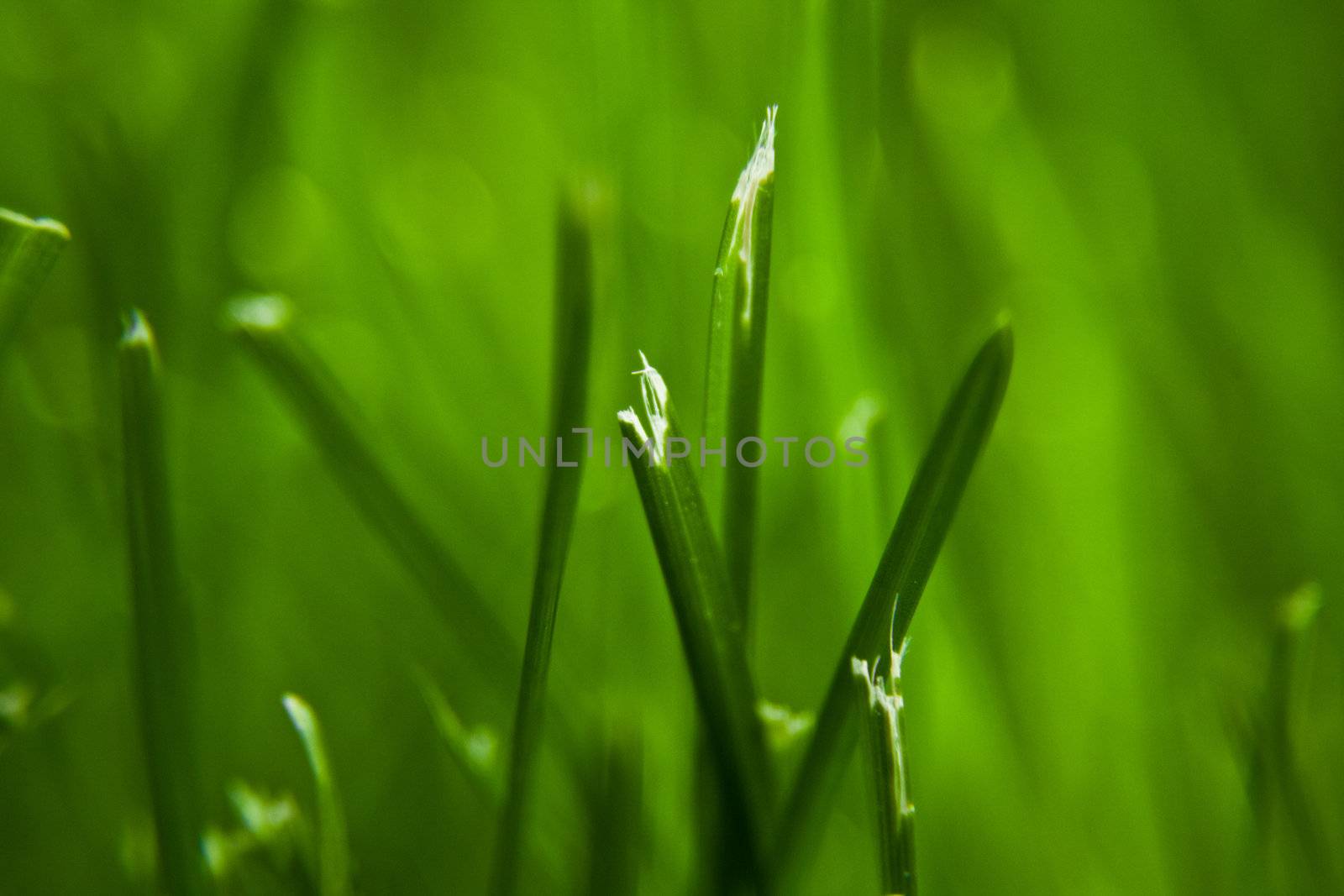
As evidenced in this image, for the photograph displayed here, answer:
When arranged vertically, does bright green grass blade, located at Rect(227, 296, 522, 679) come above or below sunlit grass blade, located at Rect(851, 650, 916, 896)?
above

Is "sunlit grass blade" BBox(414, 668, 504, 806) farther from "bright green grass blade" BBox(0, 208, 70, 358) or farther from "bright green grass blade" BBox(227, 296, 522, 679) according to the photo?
"bright green grass blade" BBox(0, 208, 70, 358)

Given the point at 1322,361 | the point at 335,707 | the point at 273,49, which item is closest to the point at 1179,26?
the point at 1322,361

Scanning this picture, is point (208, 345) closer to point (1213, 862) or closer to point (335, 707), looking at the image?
point (335, 707)

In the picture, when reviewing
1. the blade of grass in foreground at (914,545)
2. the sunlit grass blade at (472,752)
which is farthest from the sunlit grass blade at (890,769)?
the sunlit grass blade at (472,752)

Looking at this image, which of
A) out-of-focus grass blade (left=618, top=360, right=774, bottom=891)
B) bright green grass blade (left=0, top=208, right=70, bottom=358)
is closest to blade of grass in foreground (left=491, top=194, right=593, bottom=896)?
out-of-focus grass blade (left=618, top=360, right=774, bottom=891)

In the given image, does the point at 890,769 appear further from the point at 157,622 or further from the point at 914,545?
the point at 157,622

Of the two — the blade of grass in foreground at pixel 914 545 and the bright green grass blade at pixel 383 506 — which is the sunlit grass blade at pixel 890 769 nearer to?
the blade of grass in foreground at pixel 914 545

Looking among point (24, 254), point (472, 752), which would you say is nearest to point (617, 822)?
point (472, 752)
